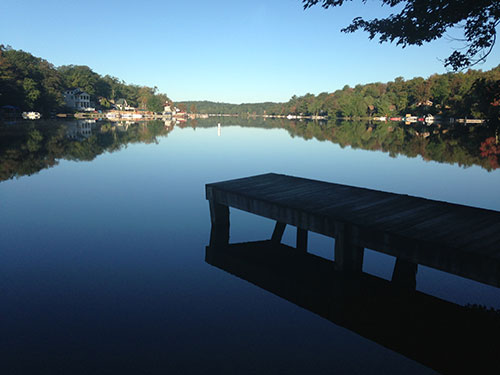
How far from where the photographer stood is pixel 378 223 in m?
7.10

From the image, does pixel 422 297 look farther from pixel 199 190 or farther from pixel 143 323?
pixel 199 190

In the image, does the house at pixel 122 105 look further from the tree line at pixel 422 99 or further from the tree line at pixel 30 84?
the tree line at pixel 422 99

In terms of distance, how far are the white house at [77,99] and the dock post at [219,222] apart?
13185 cm

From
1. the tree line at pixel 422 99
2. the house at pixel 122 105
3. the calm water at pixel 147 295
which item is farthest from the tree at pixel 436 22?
the house at pixel 122 105

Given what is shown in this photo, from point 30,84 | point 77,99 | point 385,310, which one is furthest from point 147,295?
point 77,99

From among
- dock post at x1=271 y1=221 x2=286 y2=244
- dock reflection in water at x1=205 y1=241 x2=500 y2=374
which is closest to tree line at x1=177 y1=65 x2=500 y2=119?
dock post at x1=271 y1=221 x2=286 y2=244

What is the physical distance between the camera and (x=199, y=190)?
1844 centimetres

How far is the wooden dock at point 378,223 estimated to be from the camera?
229 inches

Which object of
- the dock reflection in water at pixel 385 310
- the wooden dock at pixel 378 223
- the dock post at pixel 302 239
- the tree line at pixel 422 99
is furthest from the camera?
the tree line at pixel 422 99

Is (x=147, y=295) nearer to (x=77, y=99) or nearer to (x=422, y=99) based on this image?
(x=77, y=99)

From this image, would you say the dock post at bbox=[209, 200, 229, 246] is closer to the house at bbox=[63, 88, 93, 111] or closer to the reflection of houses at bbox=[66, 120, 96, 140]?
the reflection of houses at bbox=[66, 120, 96, 140]

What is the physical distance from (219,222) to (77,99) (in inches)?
5331

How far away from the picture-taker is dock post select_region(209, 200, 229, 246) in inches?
425

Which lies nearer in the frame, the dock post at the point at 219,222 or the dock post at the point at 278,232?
the dock post at the point at 219,222
